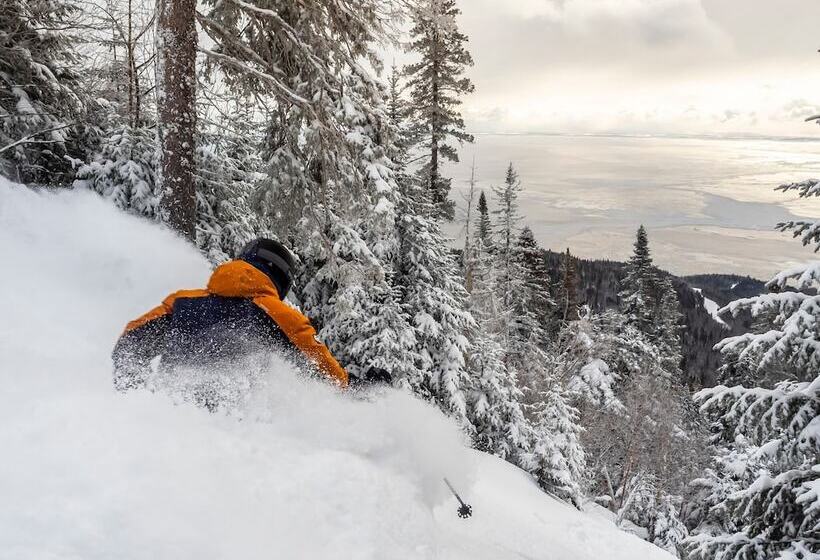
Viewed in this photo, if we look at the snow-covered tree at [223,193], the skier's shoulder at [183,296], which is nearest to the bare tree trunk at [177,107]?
the skier's shoulder at [183,296]

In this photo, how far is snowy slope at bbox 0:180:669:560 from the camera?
2375 mm

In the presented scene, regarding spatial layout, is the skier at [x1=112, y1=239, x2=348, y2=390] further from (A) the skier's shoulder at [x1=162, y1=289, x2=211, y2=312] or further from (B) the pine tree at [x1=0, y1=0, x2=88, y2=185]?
(B) the pine tree at [x1=0, y1=0, x2=88, y2=185]

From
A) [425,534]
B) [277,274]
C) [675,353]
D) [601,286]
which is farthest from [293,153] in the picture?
[601,286]

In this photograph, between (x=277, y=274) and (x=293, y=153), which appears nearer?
(x=277, y=274)

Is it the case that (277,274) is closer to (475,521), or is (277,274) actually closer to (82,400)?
(82,400)

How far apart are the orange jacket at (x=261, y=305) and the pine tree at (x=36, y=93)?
→ 6916mm

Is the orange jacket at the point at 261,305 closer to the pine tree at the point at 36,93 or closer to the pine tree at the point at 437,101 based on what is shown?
the pine tree at the point at 36,93

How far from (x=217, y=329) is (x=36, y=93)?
371 inches

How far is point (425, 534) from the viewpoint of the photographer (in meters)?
3.26

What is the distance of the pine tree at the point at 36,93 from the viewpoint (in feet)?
29.8

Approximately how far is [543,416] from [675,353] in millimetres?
31476

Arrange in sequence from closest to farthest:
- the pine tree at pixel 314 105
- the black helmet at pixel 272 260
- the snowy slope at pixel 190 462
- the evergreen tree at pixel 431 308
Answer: the snowy slope at pixel 190 462, the black helmet at pixel 272 260, the pine tree at pixel 314 105, the evergreen tree at pixel 431 308

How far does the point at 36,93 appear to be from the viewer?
9.88 m

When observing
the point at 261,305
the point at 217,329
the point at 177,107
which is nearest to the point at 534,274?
the point at 177,107
